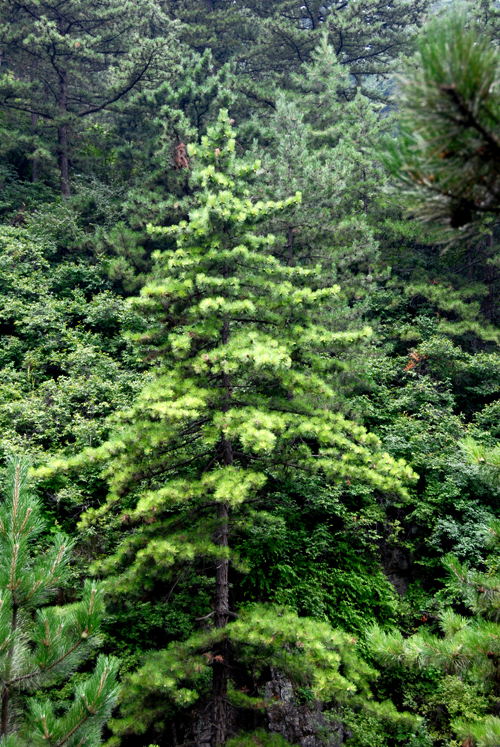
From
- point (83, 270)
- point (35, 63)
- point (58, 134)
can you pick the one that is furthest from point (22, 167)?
point (83, 270)

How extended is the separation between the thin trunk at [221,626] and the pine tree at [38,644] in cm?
260

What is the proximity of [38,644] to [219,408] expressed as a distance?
373 cm

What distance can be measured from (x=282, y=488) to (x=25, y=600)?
622 cm

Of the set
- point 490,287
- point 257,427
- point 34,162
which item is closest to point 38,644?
point 257,427

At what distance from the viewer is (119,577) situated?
540 centimetres

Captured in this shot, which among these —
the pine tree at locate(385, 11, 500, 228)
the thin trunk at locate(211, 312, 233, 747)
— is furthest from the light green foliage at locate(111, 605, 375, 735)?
the pine tree at locate(385, 11, 500, 228)

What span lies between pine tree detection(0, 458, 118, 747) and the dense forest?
20 millimetres

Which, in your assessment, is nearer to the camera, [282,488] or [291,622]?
[291,622]

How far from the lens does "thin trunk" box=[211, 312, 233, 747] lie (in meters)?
5.61

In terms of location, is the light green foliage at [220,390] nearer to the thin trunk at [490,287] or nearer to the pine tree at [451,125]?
the pine tree at [451,125]

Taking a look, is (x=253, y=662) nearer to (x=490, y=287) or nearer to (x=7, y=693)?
(x=7, y=693)

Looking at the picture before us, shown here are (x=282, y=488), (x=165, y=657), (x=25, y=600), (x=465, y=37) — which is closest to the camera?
(x=465, y=37)

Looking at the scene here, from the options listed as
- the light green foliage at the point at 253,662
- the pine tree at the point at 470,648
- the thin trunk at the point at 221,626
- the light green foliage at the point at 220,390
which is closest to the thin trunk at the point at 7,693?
the light green foliage at the point at 220,390

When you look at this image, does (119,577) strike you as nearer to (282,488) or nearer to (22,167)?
(282,488)
